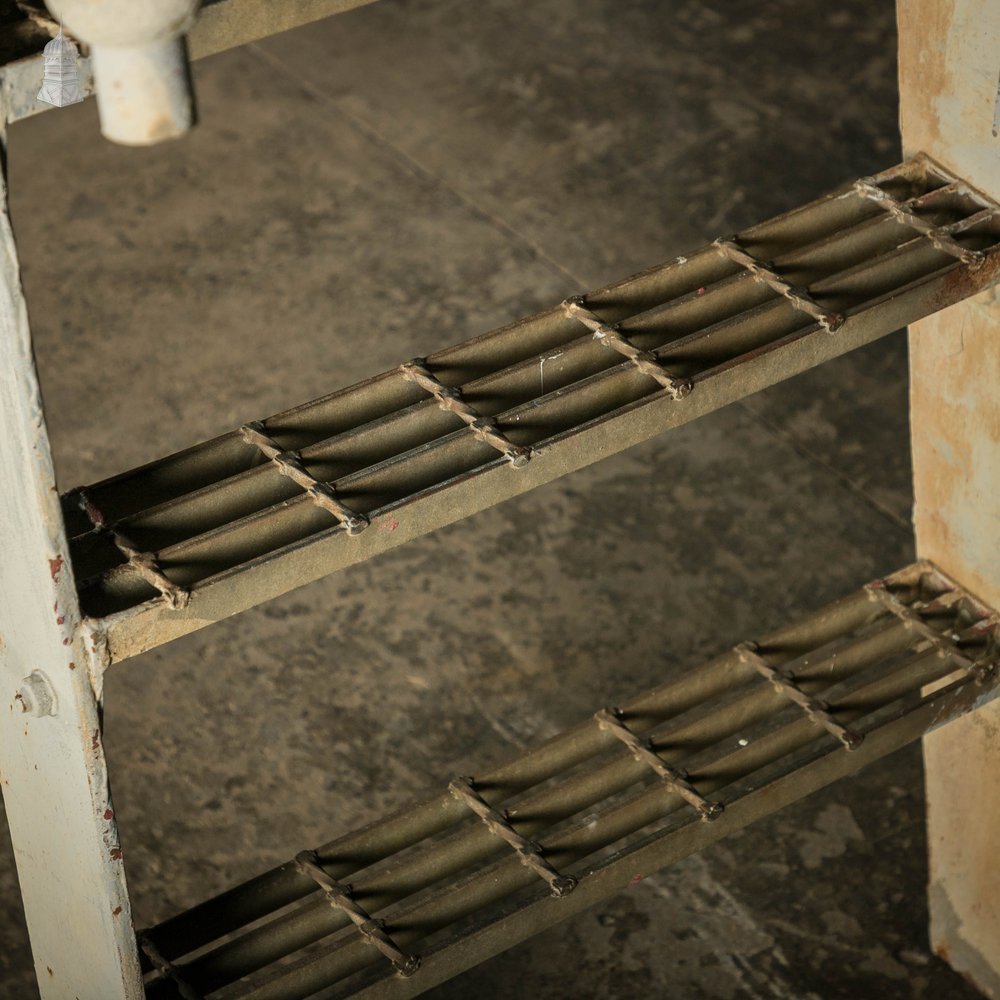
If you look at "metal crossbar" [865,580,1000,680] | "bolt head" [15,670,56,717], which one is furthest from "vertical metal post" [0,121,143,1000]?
"metal crossbar" [865,580,1000,680]

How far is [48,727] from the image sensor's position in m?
2.40

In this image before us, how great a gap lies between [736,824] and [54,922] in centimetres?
119

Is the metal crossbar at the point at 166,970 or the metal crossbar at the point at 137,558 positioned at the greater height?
the metal crossbar at the point at 137,558

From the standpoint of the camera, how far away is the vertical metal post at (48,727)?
2057 mm

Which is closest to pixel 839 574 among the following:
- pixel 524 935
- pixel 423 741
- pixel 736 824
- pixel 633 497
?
pixel 633 497

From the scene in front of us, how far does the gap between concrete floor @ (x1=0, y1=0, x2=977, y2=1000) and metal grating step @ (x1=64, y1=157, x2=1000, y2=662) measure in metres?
1.76

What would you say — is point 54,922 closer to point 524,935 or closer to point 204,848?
point 524,935

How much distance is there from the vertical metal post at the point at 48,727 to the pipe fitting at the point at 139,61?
281mm

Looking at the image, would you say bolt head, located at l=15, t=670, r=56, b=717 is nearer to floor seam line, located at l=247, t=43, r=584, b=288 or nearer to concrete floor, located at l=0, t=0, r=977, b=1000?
concrete floor, located at l=0, t=0, r=977, b=1000

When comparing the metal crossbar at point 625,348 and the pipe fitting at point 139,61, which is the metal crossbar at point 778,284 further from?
Result: the pipe fitting at point 139,61

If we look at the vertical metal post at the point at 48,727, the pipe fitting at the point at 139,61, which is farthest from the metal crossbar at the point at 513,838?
the pipe fitting at the point at 139,61

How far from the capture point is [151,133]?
1.72 meters

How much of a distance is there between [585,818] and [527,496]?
2.18m

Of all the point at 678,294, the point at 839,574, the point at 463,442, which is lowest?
the point at 463,442
